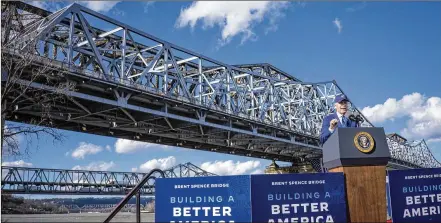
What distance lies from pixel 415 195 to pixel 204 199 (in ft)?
11.3

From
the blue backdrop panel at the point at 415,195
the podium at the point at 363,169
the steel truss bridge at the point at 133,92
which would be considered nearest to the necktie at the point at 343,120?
the podium at the point at 363,169

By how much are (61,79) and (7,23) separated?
12900 mm

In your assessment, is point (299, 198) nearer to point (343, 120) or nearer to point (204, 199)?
point (204, 199)

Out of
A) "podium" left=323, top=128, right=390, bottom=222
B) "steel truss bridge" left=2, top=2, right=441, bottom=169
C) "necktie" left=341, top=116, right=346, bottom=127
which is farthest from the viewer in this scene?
"steel truss bridge" left=2, top=2, right=441, bottom=169

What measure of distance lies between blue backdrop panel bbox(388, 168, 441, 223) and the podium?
0.37 meters

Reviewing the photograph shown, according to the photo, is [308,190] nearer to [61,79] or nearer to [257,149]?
[61,79]

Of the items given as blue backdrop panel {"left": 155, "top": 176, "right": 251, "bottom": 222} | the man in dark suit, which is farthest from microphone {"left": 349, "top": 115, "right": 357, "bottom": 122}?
blue backdrop panel {"left": 155, "top": 176, "right": 251, "bottom": 222}

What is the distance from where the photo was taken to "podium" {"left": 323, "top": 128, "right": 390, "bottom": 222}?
20.2 ft

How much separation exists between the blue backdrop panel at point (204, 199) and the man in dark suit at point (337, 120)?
1799 mm

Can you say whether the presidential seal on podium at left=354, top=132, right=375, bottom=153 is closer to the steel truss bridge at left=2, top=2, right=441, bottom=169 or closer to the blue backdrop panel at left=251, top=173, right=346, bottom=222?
the blue backdrop panel at left=251, top=173, right=346, bottom=222

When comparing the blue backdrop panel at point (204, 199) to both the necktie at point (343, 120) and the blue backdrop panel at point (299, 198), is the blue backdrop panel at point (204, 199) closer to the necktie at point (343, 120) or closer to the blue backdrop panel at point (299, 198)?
the blue backdrop panel at point (299, 198)

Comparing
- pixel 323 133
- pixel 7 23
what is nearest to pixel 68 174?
pixel 7 23

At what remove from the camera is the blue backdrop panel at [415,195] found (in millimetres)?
6477

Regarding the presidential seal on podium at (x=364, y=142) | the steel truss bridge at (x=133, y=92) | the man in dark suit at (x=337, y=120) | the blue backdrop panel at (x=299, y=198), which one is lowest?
the blue backdrop panel at (x=299, y=198)
